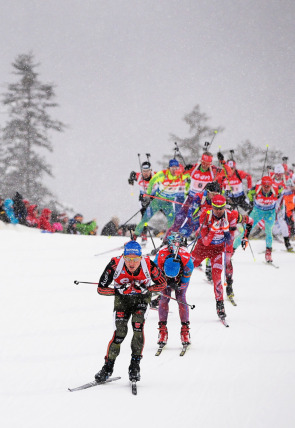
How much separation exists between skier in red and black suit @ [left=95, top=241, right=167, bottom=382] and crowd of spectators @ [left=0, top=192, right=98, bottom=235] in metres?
12.6

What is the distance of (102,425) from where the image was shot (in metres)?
4.22

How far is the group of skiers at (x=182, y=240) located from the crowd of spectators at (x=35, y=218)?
6058mm

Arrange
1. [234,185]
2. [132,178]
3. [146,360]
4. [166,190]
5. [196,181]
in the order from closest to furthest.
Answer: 1. [146,360]
2. [196,181]
3. [166,190]
4. [234,185]
5. [132,178]

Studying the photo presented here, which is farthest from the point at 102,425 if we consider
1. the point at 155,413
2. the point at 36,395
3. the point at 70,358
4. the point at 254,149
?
the point at 254,149

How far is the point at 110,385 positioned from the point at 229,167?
28.3 feet

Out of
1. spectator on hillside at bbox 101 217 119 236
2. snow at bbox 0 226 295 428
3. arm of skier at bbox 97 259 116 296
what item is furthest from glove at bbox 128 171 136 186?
arm of skier at bbox 97 259 116 296

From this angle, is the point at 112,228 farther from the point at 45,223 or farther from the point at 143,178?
the point at 143,178

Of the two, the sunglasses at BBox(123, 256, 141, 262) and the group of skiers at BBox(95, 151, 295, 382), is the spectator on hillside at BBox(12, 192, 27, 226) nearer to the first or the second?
the group of skiers at BBox(95, 151, 295, 382)

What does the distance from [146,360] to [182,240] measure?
5.52 ft

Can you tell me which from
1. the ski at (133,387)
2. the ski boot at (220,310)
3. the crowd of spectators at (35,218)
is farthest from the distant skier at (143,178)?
the ski at (133,387)

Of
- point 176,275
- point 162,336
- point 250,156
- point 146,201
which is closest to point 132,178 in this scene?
point 146,201

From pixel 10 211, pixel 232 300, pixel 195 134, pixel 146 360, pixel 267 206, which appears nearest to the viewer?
pixel 146 360

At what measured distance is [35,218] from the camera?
18828 millimetres

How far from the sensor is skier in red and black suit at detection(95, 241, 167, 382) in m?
5.20
